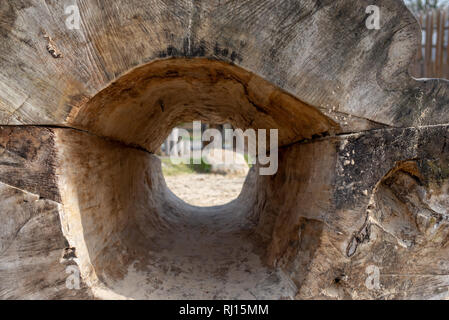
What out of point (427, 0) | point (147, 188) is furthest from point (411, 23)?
point (427, 0)

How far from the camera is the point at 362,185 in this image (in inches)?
56.5

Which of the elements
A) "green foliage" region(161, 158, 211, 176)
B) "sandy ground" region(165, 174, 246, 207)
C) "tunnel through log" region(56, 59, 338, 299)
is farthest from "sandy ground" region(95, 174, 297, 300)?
"green foliage" region(161, 158, 211, 176)

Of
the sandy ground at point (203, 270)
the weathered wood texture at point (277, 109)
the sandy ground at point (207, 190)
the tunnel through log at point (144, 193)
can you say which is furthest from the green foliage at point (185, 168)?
the weathered wood texture at point (277, 109)

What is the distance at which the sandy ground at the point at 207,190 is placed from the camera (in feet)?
18.2

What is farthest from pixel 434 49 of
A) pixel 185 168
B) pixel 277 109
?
pixel 185 168

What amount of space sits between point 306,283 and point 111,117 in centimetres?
150

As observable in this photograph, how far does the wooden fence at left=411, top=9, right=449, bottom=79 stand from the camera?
4512mm

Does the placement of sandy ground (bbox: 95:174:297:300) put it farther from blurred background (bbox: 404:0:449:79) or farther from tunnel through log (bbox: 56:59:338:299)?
blurred background (bbox: 404:0:449:79)

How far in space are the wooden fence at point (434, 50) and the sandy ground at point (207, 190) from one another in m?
3.94

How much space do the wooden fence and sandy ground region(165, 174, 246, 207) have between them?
3.94 metres

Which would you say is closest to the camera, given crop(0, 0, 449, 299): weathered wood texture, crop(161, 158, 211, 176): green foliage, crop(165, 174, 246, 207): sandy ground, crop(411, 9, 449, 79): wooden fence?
crop(0, 0, 449, 299): weathered wood texture

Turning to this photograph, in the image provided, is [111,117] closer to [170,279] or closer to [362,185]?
[170,279]

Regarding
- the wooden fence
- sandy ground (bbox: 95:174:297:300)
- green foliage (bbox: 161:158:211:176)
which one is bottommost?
sandy ground (bbox: 95:174:297:300)

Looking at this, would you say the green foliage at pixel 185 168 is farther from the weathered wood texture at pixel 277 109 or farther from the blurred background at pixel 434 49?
the weathered wood texture at pixel 277 109
